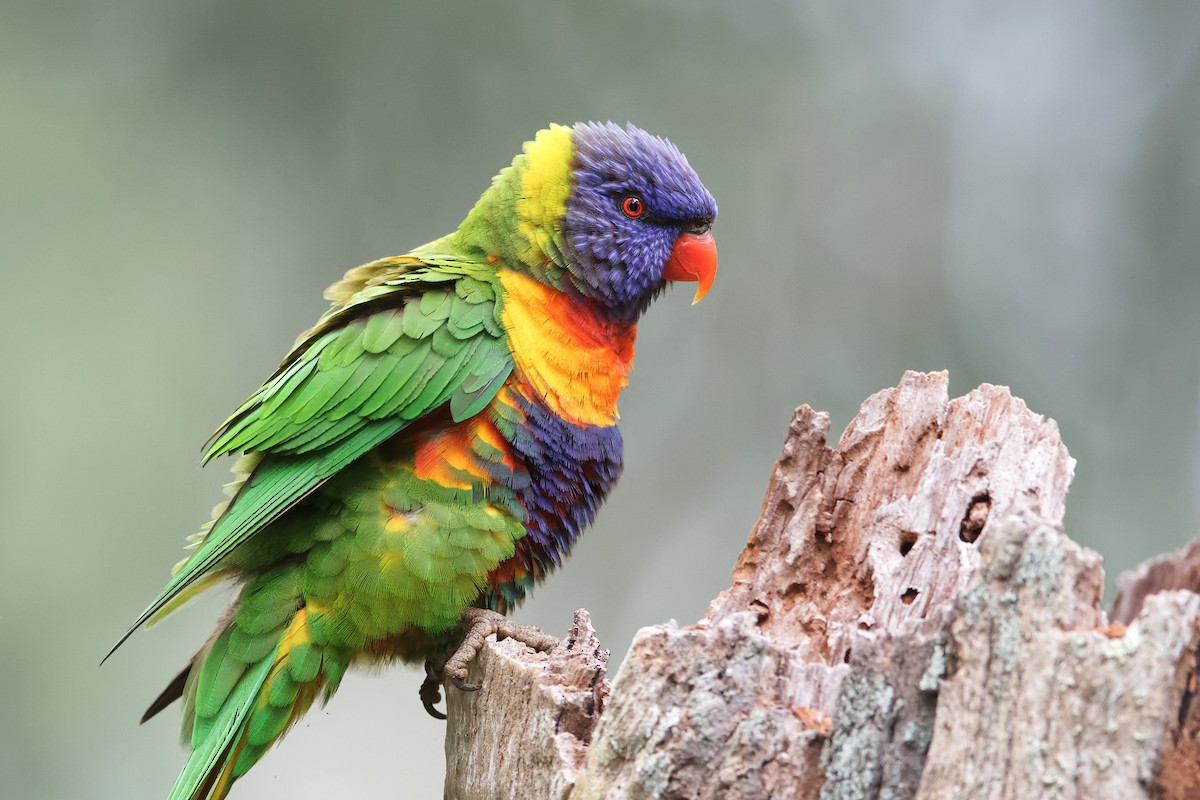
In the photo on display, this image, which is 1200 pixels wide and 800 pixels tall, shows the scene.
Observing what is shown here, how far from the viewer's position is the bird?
7.64 ft

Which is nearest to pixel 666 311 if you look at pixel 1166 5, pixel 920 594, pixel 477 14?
pixel 477 14

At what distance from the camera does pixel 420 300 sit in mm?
2477

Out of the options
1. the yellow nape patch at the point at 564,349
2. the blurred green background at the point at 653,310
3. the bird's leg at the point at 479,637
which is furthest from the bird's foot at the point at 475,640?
the blurred green background at the point at 653,310

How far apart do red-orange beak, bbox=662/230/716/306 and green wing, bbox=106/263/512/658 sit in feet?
2.11

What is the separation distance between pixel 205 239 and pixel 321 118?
2.63 ft

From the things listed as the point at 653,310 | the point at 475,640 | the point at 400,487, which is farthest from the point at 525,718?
the point at 653,310

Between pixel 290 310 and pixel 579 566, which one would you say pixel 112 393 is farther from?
pixel 579 566

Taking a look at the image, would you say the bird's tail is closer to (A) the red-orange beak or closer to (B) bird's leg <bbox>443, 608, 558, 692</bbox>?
(B) bird's leg <bbox>443, 608, 558, 692</bbox>

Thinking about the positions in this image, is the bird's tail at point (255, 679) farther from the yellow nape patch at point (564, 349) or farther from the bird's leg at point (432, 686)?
the yellow nape patch at point (564, 349)

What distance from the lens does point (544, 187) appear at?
273 cm

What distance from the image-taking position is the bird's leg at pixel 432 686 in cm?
247

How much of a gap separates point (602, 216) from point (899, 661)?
171 centimetres

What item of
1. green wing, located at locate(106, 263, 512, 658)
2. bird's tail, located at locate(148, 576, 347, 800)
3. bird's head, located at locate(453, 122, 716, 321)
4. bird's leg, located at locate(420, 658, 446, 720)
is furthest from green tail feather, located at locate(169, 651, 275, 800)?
bird's head, located at locate(453, 122, 716, 321)

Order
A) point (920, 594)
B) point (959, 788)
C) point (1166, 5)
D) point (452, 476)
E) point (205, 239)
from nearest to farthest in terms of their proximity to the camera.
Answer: point (959, 788), point (920, 594), point (452, 476), point (1166, 5), point (205, 239)
